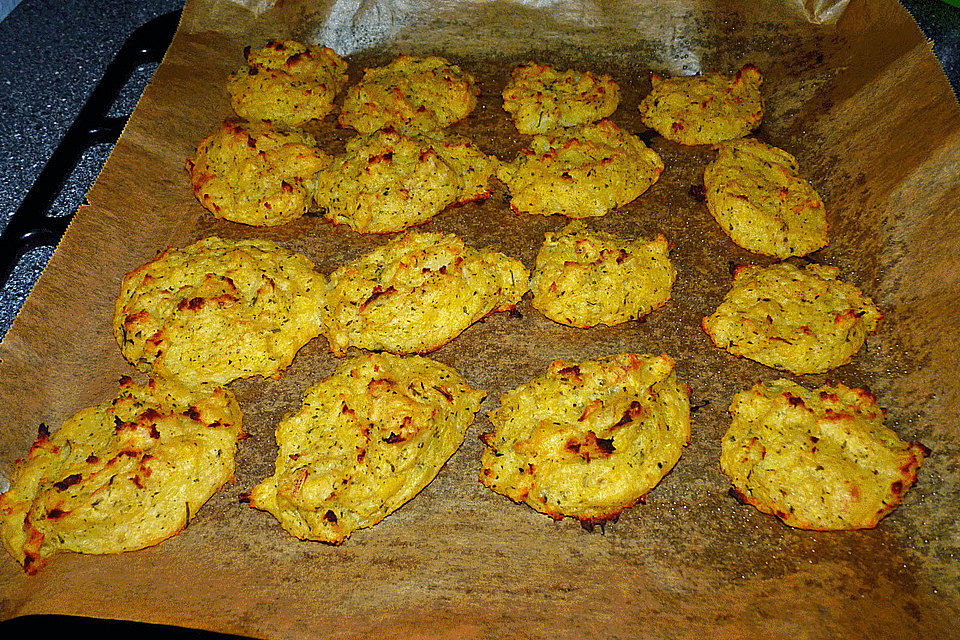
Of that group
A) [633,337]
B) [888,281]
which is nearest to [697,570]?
[633,337]

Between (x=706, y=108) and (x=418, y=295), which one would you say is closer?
(x=418, y=295)

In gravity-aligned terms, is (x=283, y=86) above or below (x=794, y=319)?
above

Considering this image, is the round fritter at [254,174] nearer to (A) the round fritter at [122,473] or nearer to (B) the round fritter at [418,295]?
(B) the round fritter at [418,295]

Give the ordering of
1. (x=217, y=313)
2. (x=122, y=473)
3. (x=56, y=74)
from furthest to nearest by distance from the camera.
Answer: (x=56, y=74)
(x=217, y=313)
(x=122, y=473)

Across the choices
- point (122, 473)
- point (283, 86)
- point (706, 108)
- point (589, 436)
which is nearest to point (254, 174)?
point (283, 86)

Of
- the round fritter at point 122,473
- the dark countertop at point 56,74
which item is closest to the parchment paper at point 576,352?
the round fritter at point 122,473

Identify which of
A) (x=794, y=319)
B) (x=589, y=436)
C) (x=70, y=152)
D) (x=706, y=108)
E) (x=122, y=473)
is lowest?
(x=122, y=473)

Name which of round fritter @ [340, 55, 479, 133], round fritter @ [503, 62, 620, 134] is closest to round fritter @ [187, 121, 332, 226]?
round fritter @ [340, 55, 479, 133]

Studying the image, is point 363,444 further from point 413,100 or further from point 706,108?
point 706,108
